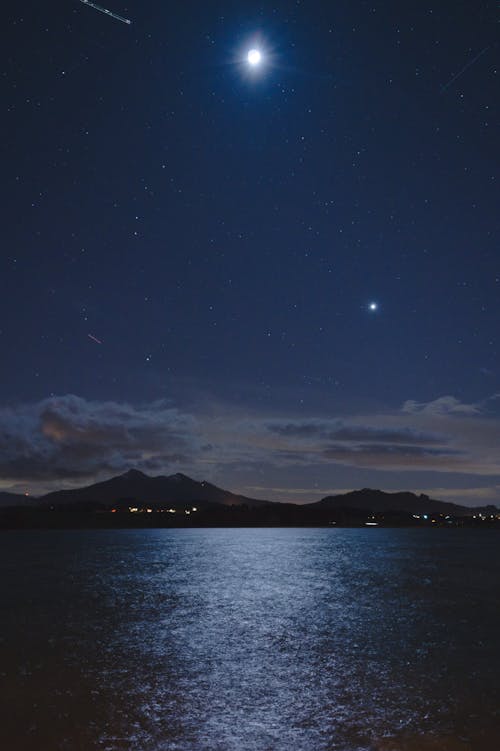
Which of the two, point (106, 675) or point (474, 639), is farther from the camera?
point (474, 639)

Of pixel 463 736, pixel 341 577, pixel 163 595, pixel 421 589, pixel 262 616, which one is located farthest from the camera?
pixel 341 577

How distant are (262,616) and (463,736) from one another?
65.5 ft

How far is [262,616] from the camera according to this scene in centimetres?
3125

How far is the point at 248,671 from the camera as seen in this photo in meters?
18.6

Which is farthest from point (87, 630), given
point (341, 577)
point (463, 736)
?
point (341, 577)

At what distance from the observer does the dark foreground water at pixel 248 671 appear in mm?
12430

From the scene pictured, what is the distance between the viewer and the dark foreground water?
40.8 feet

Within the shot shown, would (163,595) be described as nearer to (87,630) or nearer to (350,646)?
(87,630)

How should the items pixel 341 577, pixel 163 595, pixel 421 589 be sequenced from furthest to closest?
pixel 341 577 < pixel 421 589 < pixel 163 595

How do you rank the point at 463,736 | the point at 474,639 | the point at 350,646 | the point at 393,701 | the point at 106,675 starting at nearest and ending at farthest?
the point at 463,736 < the point at 393,701 < the point at 106,675 < the point at 350,646 < the point at 474,639

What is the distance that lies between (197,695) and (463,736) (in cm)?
687

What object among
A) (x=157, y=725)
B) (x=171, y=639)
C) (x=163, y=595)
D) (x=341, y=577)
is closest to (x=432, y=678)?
(x=157, y=725)

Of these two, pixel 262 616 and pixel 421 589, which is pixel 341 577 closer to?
pixel 421 589

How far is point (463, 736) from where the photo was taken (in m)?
12.4
